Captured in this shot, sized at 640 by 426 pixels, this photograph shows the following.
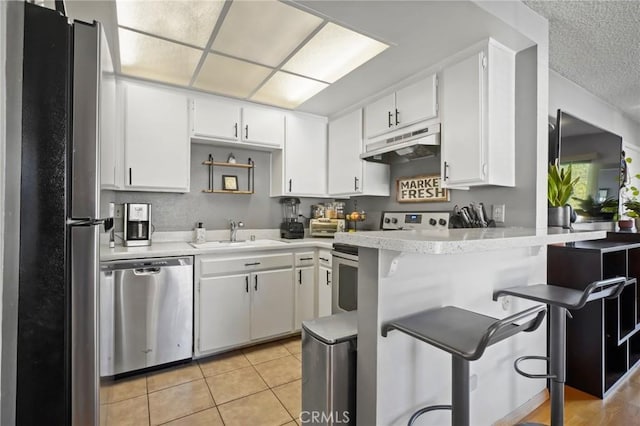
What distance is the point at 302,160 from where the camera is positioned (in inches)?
130

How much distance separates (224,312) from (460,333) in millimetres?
1994

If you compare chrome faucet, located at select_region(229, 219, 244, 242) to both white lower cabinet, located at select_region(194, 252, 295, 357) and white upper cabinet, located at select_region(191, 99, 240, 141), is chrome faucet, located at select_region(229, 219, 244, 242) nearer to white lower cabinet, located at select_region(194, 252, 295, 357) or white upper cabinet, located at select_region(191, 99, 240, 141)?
white lower cabinet, located at select_region(194, 252, 295, 357)

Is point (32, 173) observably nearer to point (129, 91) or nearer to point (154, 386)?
point (154, 386)

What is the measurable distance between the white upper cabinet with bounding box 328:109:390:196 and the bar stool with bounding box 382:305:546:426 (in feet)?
6.59

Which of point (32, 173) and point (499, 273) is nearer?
point (32, 173)

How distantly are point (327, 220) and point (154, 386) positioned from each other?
2.09 m

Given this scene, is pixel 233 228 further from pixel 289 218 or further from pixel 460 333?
pixel 460 333

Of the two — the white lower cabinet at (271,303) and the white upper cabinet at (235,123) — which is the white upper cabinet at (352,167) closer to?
the white upper cabinet at (235,123)

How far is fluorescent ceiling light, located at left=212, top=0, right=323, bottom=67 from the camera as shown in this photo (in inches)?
68.5

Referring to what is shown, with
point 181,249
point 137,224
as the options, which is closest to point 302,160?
point 181,249

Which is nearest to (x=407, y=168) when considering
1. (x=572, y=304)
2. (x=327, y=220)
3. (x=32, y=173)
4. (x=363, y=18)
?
(x=327, y=220)

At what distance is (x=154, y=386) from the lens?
6.82 feet

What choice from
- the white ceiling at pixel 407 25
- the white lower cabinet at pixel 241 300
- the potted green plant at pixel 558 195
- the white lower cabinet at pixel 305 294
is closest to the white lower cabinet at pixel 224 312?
the white lower cabinet at pixel 241 300

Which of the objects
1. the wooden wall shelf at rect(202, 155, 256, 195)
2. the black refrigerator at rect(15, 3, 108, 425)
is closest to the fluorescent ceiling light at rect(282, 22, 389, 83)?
the wooden wall shelf at rect(202, 155, 256, 195)
